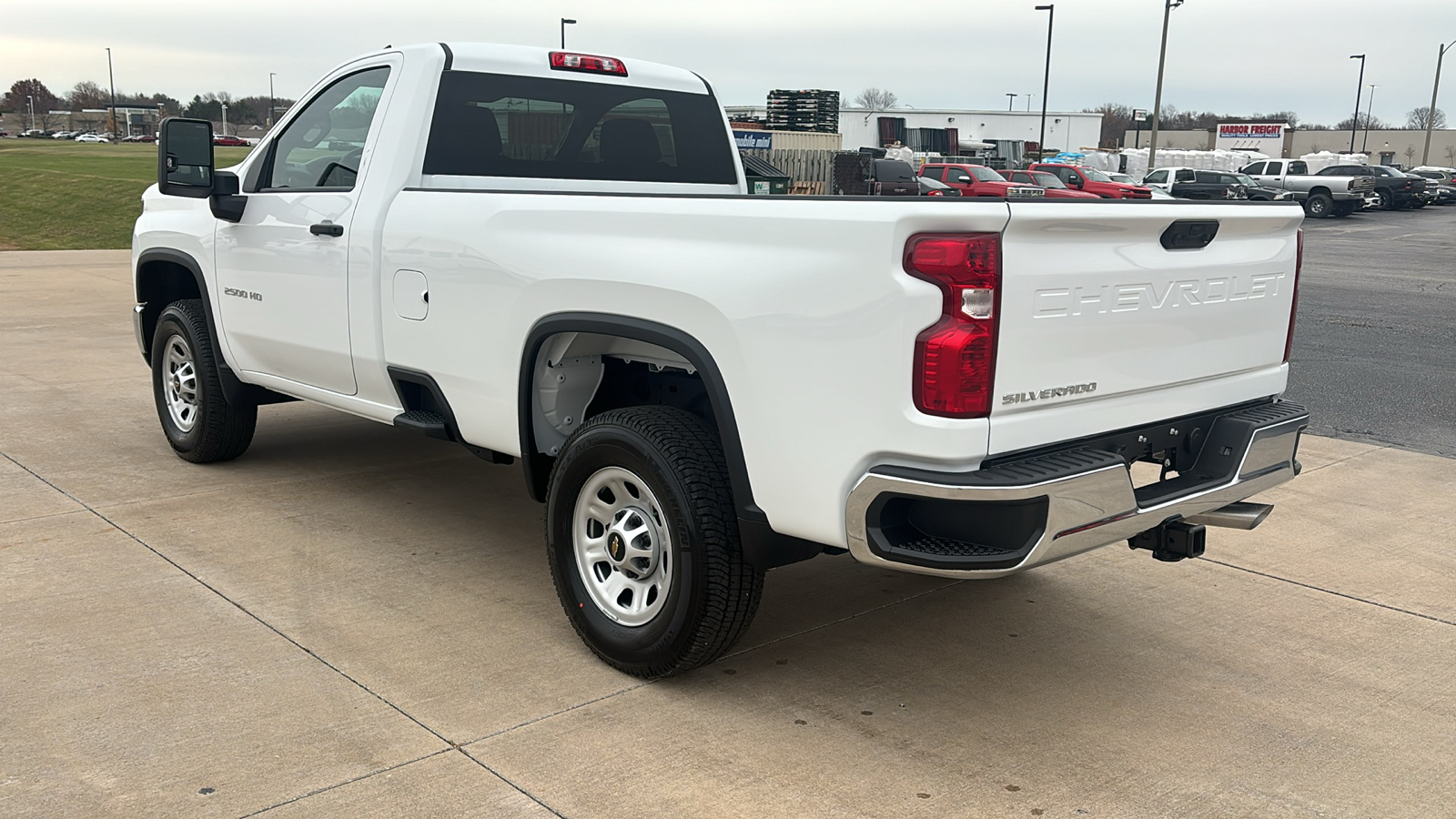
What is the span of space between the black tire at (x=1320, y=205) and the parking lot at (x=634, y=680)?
3633cm

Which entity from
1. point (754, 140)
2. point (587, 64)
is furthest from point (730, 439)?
point (754, 140)

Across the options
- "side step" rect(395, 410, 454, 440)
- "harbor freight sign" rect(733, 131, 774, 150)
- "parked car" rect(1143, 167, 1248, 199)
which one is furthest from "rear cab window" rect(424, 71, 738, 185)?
"parked car" rect(1143, 167, 1248, 199)

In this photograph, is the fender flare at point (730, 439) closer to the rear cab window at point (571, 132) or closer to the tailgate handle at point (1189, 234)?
the tailgate handle at point (1189, 234)

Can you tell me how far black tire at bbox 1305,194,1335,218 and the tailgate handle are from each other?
39492 mm

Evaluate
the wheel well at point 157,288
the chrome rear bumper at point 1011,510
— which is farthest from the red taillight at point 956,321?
the wheel well at point 157,288

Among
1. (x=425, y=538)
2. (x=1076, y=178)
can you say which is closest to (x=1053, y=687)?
(x=425, y=538)

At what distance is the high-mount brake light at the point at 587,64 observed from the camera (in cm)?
544

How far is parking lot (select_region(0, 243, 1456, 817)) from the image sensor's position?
3299mm

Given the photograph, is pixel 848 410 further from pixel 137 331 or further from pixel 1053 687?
pixel 137 331

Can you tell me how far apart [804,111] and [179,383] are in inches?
1355

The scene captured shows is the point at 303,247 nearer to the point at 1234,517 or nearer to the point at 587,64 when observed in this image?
the point at 587,64

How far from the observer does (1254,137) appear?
278 ft

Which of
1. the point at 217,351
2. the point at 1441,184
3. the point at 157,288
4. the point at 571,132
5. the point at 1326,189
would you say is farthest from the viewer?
the point at 1441,184

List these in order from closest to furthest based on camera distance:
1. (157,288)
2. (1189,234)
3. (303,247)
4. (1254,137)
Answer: (1189,234)
(303,247)
(157,288)
(1254,137)
